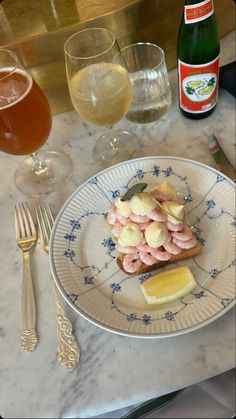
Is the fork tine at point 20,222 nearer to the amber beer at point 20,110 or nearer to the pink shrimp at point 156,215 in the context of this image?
the amber beer at point 20,110

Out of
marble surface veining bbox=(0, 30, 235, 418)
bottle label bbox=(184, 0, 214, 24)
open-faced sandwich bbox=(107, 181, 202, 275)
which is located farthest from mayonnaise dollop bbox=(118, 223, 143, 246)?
bottle label bbox=(184, 0, 214, 24)

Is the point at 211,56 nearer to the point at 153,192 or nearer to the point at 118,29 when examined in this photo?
the point at 118,29

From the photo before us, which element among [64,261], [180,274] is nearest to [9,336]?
[64,261]

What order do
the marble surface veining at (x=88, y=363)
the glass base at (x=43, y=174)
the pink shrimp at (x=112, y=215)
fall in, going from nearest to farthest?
the marble surface veining at (x=88, y=363) → the pink shrimp at (x=112, y=215) → the glass base at (x=43, y=174)

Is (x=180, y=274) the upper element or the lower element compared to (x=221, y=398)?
upper

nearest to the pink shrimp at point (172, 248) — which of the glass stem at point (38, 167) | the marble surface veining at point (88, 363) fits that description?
the marble surface veining at point (88, 363)
